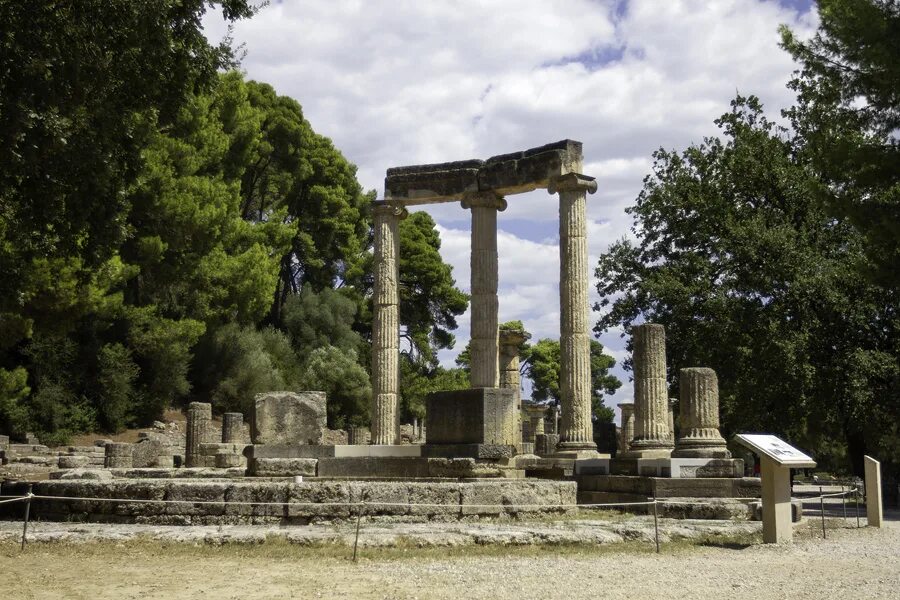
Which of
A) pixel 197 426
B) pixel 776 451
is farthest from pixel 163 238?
pixel 776 451

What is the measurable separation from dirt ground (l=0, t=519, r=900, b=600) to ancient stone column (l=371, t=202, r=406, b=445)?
13162 millimetres

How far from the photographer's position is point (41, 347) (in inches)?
1203

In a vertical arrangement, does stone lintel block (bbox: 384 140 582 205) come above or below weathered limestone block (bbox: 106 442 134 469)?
above

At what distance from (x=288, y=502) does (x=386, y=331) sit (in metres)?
12.7

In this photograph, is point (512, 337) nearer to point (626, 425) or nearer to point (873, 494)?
point (626, 425)

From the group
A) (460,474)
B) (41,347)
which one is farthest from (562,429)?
(41,347)

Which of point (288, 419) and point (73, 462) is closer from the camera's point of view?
point (288, 419)

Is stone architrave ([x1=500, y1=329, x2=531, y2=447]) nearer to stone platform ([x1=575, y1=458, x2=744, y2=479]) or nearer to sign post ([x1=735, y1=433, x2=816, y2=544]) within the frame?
stone platform ([x1=575, y1=458, x2=744, y2=479])

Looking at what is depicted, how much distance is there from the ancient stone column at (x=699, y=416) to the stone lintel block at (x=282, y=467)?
6.63 m

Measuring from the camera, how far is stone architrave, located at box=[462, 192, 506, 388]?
2341cm

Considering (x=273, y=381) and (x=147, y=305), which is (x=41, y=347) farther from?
(x=273, y=381)

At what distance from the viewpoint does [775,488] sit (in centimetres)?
1143

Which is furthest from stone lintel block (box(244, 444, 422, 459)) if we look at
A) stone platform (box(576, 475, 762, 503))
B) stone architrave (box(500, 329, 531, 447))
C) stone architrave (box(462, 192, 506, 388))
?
stone architrave (box(500, 329, 531, 447))

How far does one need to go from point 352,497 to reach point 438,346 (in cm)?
3911
